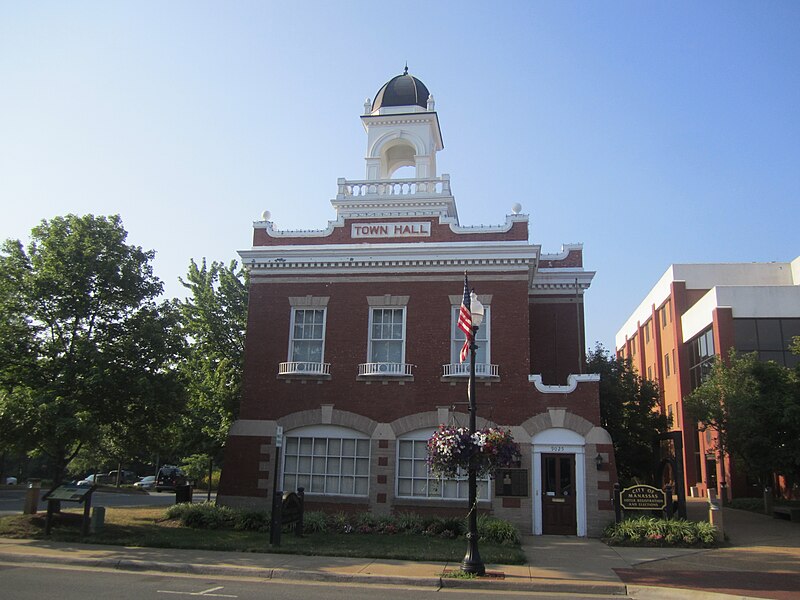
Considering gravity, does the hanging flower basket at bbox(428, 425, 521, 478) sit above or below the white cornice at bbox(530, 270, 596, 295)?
below

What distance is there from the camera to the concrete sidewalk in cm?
1283

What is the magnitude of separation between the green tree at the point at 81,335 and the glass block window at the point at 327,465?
4.37m

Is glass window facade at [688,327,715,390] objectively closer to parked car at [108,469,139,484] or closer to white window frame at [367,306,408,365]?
white window frame at [367,306,408,365]

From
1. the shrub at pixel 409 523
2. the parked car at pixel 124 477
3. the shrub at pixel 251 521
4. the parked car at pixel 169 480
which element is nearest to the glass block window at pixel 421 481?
the shrub at pixel 409 523

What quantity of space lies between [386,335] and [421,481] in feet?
15.7

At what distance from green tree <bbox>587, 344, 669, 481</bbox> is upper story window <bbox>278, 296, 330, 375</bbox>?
11567 mm

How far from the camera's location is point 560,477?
66.7ft

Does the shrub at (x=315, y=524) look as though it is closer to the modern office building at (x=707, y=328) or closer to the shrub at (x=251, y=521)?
the shrub at (x=251, y=521)

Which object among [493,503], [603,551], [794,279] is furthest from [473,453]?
[794,279]

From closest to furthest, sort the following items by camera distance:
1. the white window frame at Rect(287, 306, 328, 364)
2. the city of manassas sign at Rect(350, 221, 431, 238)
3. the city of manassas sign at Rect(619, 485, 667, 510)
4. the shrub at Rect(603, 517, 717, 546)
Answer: the shrub at Rect(603, 517, 717, 546) → the city of manassas sign at Rect(619, 485, 667, 510) → the white window frame at Rect(287, 306, 328, 364) → the city of manassas sign at Rect(350, 221, 431, 238)

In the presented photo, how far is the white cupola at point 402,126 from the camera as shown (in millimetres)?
25922

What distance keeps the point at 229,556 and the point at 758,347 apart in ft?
Answer: 114

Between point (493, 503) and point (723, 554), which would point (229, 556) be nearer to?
point (493, 503)

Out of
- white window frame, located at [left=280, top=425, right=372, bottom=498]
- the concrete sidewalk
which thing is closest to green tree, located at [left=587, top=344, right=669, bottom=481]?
the concrete sidewalk
